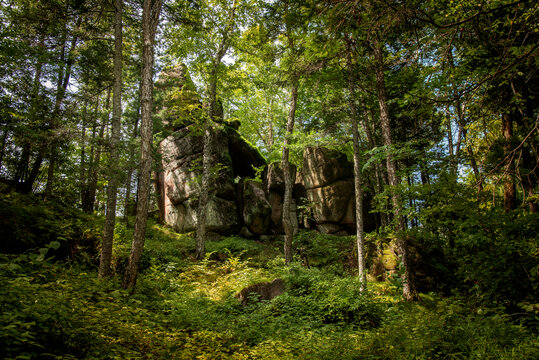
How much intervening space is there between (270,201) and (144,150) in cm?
1399

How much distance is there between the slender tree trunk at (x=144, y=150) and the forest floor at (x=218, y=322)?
2.09ft

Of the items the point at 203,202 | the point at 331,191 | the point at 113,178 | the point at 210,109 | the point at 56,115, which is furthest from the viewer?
the point at 331,191

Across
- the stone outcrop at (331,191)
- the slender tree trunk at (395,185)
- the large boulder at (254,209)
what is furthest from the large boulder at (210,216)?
the slender tree trunk at (395,185)

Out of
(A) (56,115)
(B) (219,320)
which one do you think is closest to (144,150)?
(A) (56,115)

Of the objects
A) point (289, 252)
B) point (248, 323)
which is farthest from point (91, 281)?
point (289, 252)

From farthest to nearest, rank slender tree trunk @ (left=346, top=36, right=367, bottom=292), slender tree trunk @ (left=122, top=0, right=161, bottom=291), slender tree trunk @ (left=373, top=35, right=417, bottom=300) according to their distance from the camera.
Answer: slender tree trunk @ (left=346, top=36, right=367, bottom=292) → slender tree trunk @ (left=373, top=35, right=417, bottom=300) → slender tree trunk @ (left=122, top=0, right=161, bottom=291)

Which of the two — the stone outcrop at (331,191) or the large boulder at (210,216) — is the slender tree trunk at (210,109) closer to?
the large boulder at (210,216)

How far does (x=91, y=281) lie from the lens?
6.08m

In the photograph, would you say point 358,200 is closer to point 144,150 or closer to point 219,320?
point 219,320

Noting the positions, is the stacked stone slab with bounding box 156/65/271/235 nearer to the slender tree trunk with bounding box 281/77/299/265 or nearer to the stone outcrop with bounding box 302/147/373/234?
the stone outcrop with bounding box 302/147/373/234

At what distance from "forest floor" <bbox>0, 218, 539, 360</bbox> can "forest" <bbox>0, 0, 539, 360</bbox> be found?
0.04 meters

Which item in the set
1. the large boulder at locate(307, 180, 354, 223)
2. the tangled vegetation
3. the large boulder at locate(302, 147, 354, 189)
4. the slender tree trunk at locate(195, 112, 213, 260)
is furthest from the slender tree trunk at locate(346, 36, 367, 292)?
the large boulder at locate(307, 180, 354, 223)

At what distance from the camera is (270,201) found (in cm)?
2131

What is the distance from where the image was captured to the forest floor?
2883 millimetres
